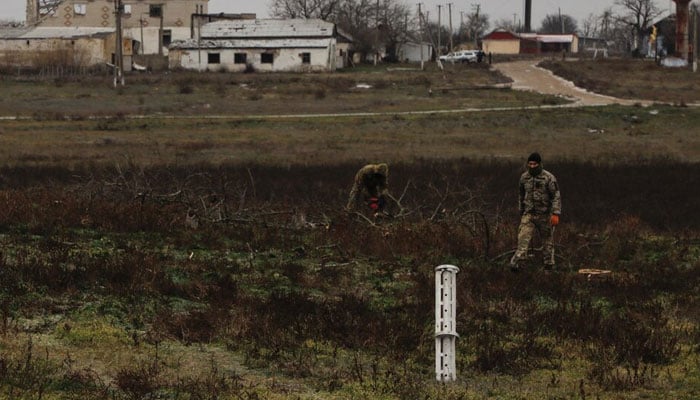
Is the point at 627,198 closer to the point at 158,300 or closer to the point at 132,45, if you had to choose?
the point at 158,300

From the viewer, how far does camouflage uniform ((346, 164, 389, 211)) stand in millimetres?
21734

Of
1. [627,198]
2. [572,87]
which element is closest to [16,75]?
[572,87]

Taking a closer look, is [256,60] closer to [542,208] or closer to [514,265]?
[542,208]

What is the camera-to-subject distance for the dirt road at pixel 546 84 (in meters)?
63.2

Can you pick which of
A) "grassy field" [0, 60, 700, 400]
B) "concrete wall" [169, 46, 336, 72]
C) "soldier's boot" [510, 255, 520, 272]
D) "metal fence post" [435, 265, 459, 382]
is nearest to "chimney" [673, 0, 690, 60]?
"concrete wall" [169, 46, 336, 72]

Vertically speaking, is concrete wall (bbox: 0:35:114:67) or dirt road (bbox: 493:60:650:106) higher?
concrete wall (bbox: 0:35:114:67)

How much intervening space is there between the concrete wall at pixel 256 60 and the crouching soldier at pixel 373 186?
70.7 meters

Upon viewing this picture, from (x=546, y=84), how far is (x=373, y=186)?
55080 millimetres

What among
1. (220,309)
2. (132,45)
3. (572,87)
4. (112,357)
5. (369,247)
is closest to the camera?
(112,357)

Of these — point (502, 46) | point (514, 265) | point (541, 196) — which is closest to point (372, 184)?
point (541, 196)

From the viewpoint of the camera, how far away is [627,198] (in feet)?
94.2

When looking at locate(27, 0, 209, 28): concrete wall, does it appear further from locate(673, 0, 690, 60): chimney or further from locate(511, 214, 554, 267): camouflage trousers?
locate(511, 214, 554, 267): camouflage trousers

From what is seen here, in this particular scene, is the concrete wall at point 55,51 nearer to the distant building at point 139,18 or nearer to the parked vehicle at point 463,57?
the distant building at point 139,18

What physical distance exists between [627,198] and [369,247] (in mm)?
12748
